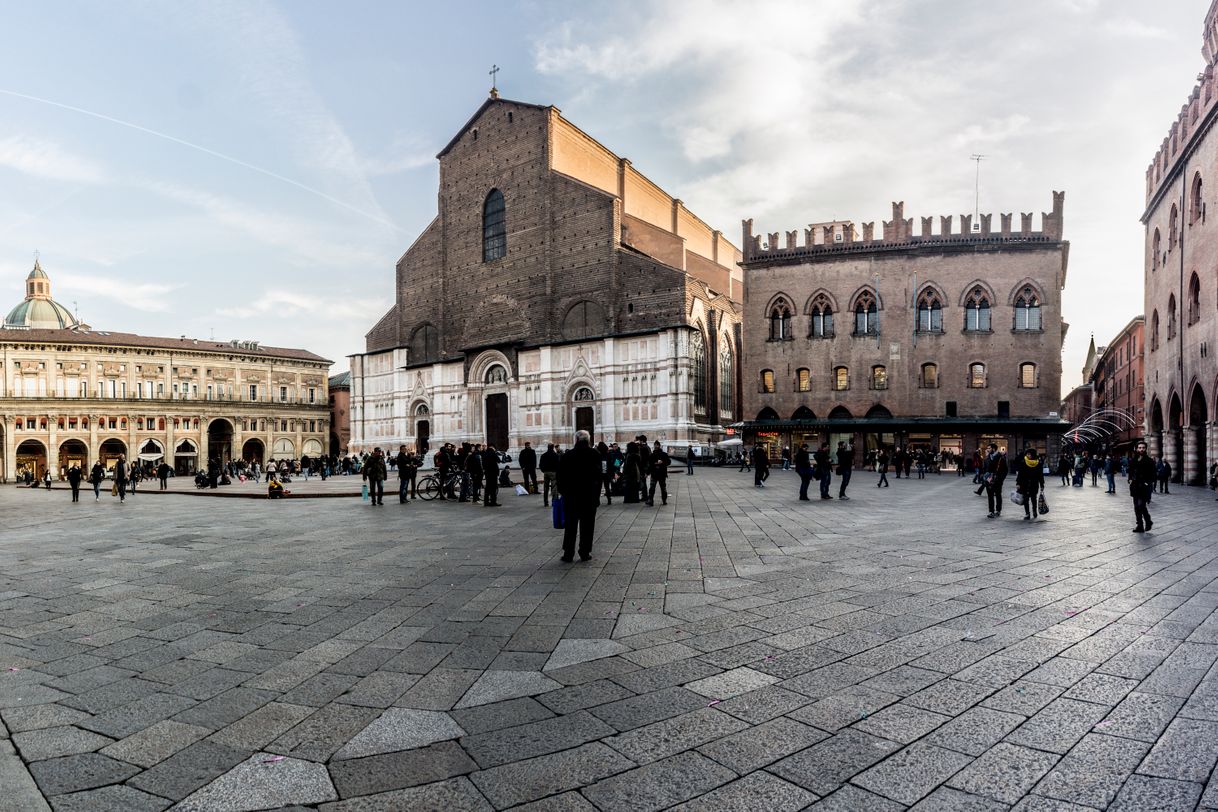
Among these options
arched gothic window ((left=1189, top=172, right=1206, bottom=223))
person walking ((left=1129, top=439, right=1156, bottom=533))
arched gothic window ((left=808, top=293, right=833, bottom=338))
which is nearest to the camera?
person walking ((left=1129, top=439, right=1156, bottom=533))

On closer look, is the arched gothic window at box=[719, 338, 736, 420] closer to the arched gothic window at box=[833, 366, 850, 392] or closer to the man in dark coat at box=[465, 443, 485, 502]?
the arched gothic window at box=[833, 366, 850, 392]

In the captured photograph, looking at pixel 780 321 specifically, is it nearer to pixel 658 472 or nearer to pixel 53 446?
pixel 658 472

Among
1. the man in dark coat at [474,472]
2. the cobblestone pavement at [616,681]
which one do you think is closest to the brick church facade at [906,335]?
the man in dark coat at [474,472]

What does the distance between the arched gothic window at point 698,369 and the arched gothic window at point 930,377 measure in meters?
12.3

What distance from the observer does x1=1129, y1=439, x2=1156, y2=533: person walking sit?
10.6 metres

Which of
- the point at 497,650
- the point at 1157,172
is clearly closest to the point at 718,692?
the point at 497,650

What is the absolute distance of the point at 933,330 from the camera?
3638cm

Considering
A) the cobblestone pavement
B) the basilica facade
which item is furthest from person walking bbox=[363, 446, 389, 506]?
the basilica facade

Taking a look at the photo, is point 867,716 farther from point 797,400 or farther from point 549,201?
point 549,201

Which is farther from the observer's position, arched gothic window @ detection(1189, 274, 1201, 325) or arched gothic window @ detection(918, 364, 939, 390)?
arched gothic window @ detection(918, 364, 939, 390)

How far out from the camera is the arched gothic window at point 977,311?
35750 millimetres

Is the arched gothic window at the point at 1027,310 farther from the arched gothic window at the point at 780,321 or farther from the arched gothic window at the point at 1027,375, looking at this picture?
the arched gothic window at the point at 780,321

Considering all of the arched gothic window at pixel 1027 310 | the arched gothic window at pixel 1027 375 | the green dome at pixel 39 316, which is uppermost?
the green dome at pixel 39 316

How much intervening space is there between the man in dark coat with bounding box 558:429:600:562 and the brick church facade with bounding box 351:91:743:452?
3101 cm
